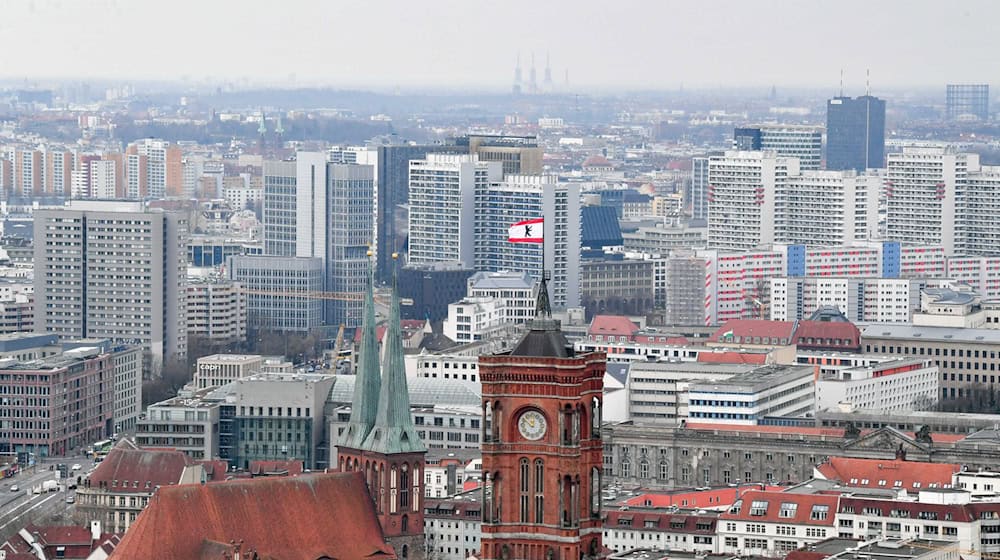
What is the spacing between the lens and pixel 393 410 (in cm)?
8706

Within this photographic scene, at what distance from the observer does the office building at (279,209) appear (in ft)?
625

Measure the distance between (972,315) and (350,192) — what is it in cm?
4961

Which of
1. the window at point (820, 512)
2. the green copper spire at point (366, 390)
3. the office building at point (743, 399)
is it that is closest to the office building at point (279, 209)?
the office building at point (743, 399)

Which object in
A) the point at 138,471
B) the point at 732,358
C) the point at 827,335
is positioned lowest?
the point at 138,471

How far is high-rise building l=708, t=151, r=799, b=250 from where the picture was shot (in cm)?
19488

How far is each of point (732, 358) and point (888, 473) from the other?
30463 mm

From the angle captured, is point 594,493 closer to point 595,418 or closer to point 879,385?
point 595,418

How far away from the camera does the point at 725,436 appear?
350ft

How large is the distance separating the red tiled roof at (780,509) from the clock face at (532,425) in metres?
20.1

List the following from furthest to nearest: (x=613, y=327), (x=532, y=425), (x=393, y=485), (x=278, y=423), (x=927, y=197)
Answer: (x=927, y=197) → (x=613, y=327) → (x=278, y=423) → (x=393, y=485) → (x=532, y=425)

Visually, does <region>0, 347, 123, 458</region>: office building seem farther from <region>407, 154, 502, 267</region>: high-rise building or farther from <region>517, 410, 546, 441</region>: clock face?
<region>517, 410, 546, 441</region>: clock face

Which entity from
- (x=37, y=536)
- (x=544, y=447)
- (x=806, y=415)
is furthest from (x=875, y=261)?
(x=544, y=447)

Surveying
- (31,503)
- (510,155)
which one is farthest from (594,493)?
(510,155)

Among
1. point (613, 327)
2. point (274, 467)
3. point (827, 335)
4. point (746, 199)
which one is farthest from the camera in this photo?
point (746, 199)
